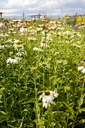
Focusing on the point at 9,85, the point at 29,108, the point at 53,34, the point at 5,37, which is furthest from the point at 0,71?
the point at 53,34

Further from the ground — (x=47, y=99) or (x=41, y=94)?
(x=47, y=99)

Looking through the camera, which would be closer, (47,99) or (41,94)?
(47,99)

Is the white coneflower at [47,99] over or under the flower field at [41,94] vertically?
over

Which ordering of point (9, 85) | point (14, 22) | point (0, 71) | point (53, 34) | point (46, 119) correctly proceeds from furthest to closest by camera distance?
point (14, 22), point (53, 34), point (0, 71), point (9, 85), point (46, 119)

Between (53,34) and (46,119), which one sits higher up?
(53,34)

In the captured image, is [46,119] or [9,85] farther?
[9,85]

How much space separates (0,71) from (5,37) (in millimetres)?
1341

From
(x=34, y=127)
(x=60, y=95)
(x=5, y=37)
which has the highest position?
(x=5, y=37)

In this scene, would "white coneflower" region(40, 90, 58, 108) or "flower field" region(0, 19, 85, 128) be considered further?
"flower field" region(0, 19, 85, 128)

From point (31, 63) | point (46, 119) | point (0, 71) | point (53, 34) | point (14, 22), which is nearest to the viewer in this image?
point (46, 119)

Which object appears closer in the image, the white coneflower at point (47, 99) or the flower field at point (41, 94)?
the white coneflower at point (47, 99)

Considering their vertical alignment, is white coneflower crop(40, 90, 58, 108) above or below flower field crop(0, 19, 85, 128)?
above

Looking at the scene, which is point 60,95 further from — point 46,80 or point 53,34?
point 53,34

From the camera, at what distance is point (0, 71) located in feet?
11.0
